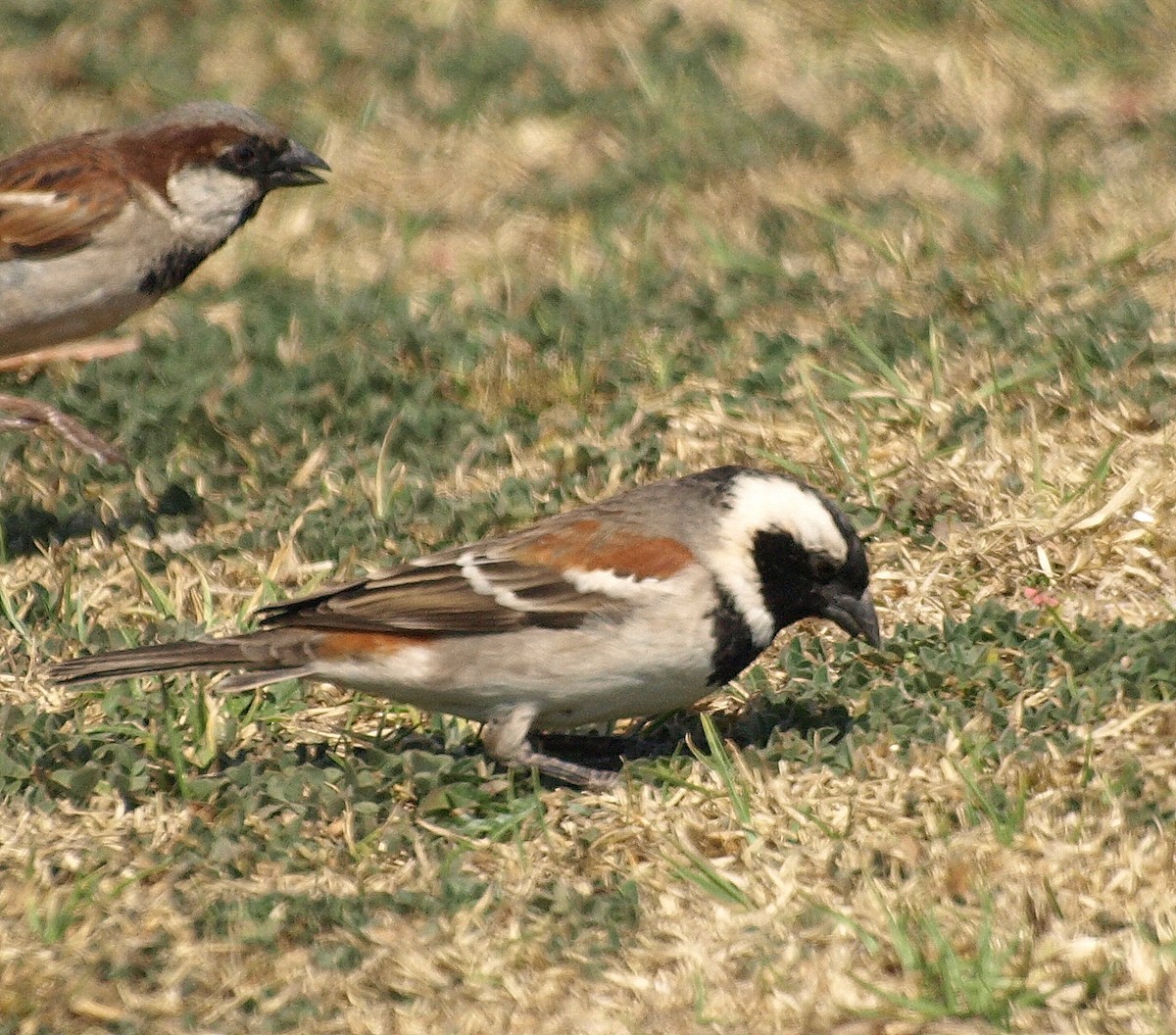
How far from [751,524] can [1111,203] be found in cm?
351

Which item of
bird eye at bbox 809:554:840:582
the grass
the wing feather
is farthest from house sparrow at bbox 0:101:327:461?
bird eye at bbox 809:554:840:582

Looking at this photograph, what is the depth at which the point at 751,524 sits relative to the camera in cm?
492

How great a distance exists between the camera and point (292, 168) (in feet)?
23.6

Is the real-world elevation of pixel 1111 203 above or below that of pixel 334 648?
above

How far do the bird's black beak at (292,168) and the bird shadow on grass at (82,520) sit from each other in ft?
4.90

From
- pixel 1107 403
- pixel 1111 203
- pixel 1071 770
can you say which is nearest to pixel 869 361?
pixel 1107 403

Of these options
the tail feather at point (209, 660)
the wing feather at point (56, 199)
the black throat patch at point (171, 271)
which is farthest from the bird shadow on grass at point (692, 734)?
the wing feather at point (56, 199)

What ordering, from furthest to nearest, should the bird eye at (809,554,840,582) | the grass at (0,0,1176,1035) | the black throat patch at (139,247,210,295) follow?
the black throat patch at (139,247,210,295) < the bird eye at (809,554,840,582) < the grass at (0,0,1176,1035)

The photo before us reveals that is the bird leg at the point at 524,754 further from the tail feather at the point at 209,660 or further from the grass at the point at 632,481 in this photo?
the tail feather at the point at 209,660

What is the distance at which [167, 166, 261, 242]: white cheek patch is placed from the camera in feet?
23.0

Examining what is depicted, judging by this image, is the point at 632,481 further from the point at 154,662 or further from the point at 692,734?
the point at 154,662

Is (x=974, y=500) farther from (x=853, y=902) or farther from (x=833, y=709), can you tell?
(x=853, y=902)

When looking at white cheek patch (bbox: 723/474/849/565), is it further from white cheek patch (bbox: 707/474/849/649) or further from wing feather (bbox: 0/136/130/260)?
wing feather (bbox: 0/136/130/260)

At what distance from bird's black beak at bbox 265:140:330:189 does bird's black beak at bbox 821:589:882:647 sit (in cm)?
317
